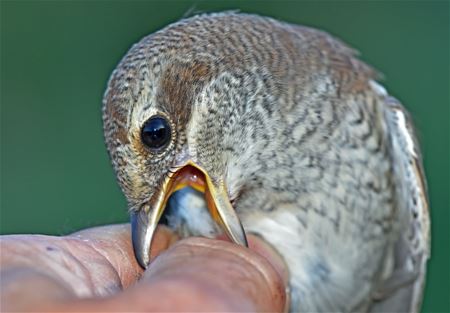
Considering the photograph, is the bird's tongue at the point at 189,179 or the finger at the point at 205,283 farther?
the bird's tongue at the point at 189,179

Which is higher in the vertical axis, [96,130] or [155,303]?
[155,303]

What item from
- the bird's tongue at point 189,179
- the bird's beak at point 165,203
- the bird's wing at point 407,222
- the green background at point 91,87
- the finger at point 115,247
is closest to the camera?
the finger at point 115,247

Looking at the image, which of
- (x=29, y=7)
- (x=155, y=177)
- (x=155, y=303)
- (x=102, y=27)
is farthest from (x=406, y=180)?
(x=29, y=7)

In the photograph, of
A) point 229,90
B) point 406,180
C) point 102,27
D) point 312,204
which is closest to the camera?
point 229,90

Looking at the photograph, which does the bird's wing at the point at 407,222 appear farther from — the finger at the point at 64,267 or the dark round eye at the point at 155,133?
the finger at the point at 64,267

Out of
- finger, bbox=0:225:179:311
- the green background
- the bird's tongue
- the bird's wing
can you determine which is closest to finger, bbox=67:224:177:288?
finger, bbox=0:225:179:311

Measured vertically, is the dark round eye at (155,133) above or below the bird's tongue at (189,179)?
above

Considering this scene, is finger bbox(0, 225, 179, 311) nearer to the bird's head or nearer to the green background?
the bird's head

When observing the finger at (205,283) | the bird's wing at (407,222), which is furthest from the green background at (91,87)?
the finger at (205,283)

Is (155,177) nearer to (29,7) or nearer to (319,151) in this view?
(319,151)
